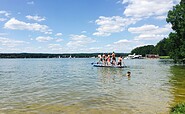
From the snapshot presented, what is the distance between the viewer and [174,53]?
55938 millimetres

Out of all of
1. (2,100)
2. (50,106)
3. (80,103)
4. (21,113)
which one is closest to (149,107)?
(80,103)

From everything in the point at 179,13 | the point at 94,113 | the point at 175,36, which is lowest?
the point at 94,113

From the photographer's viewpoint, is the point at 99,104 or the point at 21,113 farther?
the point at 99,104

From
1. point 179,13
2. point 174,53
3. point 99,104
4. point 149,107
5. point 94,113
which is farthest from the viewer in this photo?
point 174,53

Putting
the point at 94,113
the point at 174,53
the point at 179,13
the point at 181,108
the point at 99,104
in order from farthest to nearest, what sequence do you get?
the point at 174,53 → the point at 179,13 → the point at 99,104 → the point at 94,113 → the point at 181,108

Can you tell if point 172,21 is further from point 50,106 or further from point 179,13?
point 50,106

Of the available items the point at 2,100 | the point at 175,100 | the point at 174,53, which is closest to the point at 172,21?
the point at 174,53

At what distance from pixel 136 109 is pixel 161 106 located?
144 centimetres

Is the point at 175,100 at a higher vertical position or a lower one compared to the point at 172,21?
lower

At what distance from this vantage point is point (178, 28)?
173 feet

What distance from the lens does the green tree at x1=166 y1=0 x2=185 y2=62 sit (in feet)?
168

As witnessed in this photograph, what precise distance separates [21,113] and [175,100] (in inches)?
330

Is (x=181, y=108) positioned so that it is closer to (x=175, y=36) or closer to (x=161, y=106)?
(x=161, y=106)

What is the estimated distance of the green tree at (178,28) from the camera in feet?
168
